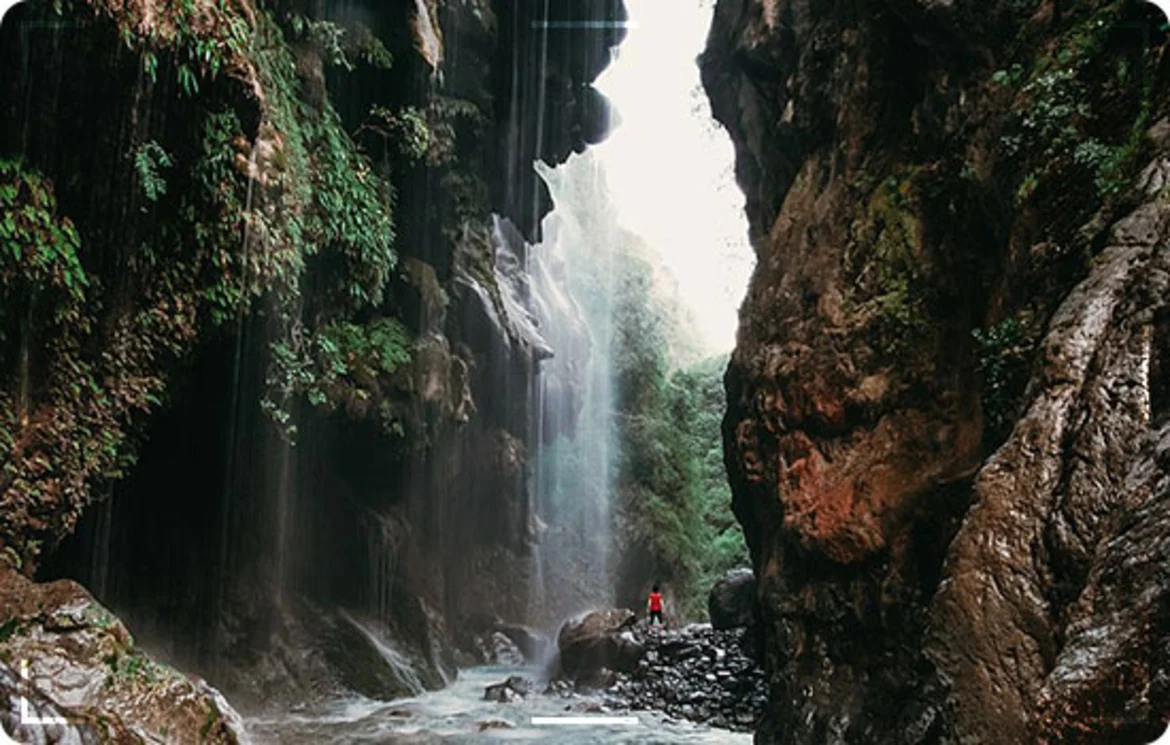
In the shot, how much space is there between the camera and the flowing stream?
416 inches

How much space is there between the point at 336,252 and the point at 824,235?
6.79 meters

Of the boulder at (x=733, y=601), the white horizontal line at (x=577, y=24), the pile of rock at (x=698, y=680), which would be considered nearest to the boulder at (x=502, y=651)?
the pile of rock at (x=698, y=680)

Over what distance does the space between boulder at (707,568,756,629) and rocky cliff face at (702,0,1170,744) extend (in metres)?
5.39

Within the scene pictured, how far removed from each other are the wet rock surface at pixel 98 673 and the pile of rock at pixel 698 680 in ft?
27.5

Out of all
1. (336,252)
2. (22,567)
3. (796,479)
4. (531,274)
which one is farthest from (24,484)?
(531,274)

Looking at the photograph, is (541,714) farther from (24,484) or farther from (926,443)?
(24,484)

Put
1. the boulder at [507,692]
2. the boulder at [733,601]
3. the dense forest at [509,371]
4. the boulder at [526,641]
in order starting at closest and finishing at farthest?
1. the dense forest at [509,371]
2. the boulder at [507,692]
3. the boulder at [733,601]
4. the boulder at [526,641]

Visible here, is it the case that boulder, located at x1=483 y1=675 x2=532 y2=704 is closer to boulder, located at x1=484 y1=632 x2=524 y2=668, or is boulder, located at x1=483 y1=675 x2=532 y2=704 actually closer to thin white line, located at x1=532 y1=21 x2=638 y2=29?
boulder, located at x1=484 y1=632 x2=524 y2=668

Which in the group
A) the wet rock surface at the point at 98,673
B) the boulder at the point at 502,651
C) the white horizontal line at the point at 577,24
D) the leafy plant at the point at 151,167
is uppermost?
the white horizontal line at the point at 577,24

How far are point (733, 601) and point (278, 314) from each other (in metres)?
11.6

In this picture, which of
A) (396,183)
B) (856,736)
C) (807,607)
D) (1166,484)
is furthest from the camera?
(396,183)

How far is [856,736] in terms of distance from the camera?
8.24 m

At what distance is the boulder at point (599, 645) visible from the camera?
16.0 metres

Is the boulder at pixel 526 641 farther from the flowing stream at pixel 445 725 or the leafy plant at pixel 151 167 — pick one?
the leafy plant at pixel 151 167
